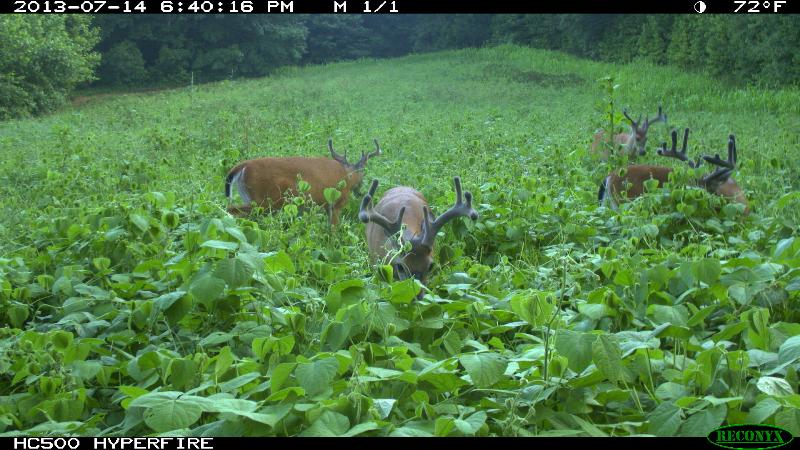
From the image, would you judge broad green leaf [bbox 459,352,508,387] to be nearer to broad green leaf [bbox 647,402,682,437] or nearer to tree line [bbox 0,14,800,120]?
broad green leaf [bbox 647,402,682,437]

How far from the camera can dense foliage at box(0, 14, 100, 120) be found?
21312 mm

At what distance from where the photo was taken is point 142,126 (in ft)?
57.2

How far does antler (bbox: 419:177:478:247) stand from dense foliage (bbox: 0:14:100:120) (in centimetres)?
1840

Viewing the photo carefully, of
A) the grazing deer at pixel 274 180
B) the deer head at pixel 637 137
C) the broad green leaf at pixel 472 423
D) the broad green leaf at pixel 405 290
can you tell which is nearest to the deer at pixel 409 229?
the grazing deer at pixel 274 180

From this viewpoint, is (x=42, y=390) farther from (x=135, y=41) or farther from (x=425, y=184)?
(x=135, y=41)

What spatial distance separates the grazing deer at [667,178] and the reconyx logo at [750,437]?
4.88 metres

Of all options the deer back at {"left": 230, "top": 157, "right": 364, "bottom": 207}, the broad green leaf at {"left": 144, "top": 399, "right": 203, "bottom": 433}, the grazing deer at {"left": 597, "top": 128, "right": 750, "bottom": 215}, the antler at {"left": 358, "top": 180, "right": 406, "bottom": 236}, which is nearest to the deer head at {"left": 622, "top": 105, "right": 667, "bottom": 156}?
the grazing deer at {"left": 597, "top": 128, "right": 750, "bottom": 215}

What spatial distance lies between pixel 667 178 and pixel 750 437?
18.5 feet

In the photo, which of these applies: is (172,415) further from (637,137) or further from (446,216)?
(637,137)

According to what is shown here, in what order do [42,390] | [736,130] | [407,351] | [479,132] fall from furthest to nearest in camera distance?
[479,132] → [736,130] → [407,351] → [42,390]

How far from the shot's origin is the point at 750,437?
2.06 metres

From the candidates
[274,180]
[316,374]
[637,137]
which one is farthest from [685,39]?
[316,374]

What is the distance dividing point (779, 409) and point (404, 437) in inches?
37.3

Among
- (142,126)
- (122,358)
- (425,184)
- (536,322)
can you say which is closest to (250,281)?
(122,358)
